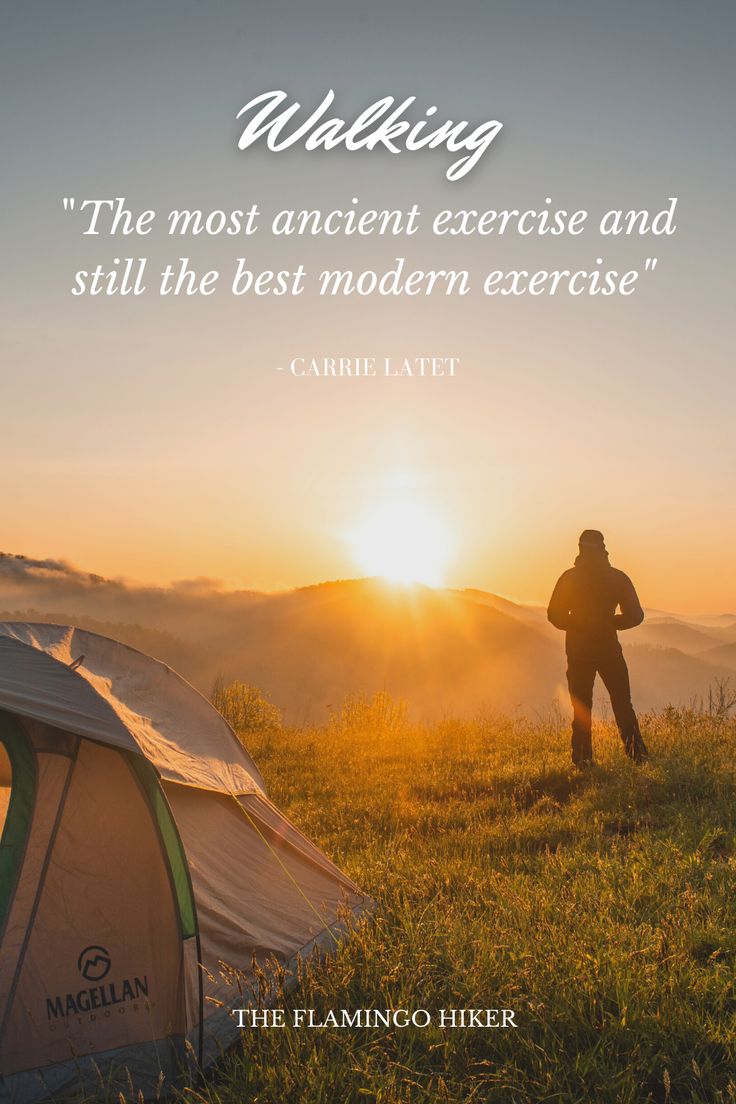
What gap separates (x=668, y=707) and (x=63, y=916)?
9.62 m

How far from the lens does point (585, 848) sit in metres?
7.10

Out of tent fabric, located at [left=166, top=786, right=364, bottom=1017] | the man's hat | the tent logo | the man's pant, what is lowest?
the tent logo

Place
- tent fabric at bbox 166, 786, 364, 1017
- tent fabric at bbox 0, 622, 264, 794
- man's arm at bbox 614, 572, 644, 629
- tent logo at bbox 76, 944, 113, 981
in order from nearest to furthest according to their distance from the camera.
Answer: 1. tent logo at bbox 76, 944, 113, 981
2. tent fabric at bbox 0, 622, 264, 794
3. tent fabric at bbox 166, 786, 364, 1017
4. man's arm at bbox 614, 572, 644, 629

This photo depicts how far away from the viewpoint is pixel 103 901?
4453 mm

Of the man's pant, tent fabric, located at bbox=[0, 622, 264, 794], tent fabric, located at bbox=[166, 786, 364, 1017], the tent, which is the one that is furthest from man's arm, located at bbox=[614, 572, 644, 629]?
the tent

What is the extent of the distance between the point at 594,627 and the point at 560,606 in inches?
18.4

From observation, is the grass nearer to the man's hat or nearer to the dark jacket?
the dark jacket

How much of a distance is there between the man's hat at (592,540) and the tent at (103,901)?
612 centimetres

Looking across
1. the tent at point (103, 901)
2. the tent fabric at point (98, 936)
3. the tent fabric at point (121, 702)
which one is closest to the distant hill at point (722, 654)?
the tent fabric at point (121, 702)

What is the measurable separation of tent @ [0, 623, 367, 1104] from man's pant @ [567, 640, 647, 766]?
17.9 feet

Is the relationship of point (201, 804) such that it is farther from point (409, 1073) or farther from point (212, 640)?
point (212, 640)

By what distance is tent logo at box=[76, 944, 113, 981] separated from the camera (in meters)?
4.32

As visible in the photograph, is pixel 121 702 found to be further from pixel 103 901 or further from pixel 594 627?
pixel 594 627

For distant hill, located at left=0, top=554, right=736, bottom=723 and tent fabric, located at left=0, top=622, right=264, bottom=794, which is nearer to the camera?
tent fabric, located at left=0, top=622, right=264, bottom=794
